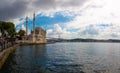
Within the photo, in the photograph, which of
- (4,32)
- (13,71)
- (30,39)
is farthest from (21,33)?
(13,71)

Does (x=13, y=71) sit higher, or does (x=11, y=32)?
(x=11, y=32)

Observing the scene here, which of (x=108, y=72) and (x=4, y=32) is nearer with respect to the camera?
(x=108, y=72)

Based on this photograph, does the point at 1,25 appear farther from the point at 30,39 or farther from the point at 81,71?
the point at 81,71

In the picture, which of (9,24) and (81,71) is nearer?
(81,71)

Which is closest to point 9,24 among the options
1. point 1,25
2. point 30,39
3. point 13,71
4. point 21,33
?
point 1,25

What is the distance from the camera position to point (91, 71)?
31.7 meters

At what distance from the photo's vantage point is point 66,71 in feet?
102

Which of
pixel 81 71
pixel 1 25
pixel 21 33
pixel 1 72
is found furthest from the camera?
pixel 21 33

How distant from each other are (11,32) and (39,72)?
105 m

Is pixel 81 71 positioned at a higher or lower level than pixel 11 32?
lower

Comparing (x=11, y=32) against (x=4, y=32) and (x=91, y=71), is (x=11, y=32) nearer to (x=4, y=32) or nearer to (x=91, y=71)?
(x=4, y=32)

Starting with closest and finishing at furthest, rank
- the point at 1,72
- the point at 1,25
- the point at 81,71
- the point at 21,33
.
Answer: the point at 1,72 < the point at 81,71 < the point at 1,25 < the point at 21,33

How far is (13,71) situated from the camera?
30344mm

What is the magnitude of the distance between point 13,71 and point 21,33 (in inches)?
6274
